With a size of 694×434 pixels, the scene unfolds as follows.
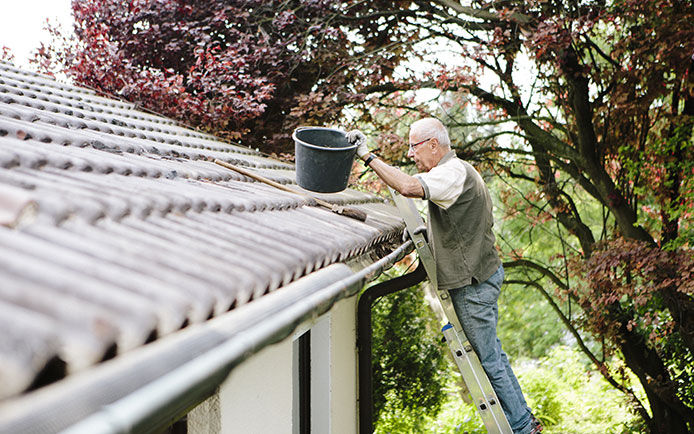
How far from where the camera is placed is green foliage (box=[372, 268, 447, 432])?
27.1ft

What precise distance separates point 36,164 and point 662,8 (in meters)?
5.16

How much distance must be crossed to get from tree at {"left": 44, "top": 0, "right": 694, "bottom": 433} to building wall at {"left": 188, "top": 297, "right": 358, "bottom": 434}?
2.66 m

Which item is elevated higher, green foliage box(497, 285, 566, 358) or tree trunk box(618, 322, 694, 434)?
tree trunk box(618, 322, 694, 434)

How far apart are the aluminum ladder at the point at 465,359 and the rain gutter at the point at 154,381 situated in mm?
2214

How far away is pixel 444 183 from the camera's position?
3205 millimetres

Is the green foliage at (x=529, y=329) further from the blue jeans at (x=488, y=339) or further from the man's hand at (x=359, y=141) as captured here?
the man's hand at (x=359, y=141)

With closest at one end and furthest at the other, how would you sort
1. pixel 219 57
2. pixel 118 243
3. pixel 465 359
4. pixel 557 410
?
1. pixel 118 243
2. pixel 465 359
3. pixel 219 57
4. pixel 557 410

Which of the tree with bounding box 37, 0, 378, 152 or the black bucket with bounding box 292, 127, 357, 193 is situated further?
the tree with bounding box 37, 0, 378, 152

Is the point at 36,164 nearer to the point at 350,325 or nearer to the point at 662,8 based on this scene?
the point at 350,325

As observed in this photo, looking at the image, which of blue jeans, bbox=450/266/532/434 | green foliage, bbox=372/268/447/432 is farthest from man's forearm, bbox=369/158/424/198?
green foliage, bbox=372/268/447/432

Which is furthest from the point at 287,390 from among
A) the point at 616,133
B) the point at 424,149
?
the point at 616,133

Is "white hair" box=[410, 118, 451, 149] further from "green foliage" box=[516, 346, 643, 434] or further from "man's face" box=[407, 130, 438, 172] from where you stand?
"green foliage" box=[516, 346, 643, 434]

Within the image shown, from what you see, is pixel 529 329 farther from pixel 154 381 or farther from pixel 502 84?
pixel 154 381

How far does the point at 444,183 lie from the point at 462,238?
16.8 inches
